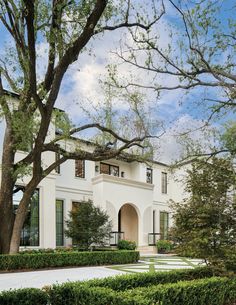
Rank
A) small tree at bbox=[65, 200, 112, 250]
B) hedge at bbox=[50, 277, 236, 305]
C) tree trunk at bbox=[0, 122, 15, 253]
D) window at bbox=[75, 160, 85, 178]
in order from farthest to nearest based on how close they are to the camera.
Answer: window at bbox=[75, 160, 85, 178] → small tree at bbox=[65, 200, 112, 250] → tree trunk at bbox=[0, 122, 15, 253] → hedge at bbox=[50, 277, 236, 305]

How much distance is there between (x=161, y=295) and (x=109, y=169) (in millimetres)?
24433

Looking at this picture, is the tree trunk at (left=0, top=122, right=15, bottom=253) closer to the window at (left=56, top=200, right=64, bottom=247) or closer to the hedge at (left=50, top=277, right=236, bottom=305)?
the window at (left=56, top=200, right=64, bottom=247)

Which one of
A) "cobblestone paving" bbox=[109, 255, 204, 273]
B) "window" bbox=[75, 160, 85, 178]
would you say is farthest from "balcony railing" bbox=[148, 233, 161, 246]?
"cobblestone paving" bbox=[109, 255, 204, 273]

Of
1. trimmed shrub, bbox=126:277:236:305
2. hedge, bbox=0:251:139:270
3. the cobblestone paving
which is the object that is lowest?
the cobblestone paving

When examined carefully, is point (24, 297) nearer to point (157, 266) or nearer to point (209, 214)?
point (209, 214)

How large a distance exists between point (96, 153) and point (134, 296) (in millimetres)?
12207

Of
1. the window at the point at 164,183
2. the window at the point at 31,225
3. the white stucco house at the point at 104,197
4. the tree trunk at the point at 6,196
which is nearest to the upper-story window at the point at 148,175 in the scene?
the white stucco house at the point at 104,197

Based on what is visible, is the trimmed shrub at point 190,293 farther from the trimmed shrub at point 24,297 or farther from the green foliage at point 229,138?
the green foliage at point 229,138

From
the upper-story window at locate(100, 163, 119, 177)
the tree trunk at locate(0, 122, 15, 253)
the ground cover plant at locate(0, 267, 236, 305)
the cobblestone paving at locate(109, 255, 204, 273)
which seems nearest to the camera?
the ground cover plant at locate(0, 267, 236, 305)

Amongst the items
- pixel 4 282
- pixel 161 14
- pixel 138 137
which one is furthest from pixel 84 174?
pixel 161 14

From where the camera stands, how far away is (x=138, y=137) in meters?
19.5

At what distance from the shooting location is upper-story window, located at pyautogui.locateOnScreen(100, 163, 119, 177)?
102 ft

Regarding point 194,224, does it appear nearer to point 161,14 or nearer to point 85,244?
point 161,14

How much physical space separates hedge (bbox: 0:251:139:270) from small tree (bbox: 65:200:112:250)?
2.58 m
